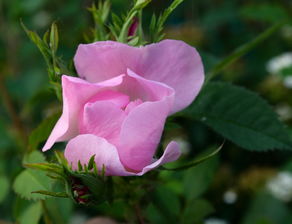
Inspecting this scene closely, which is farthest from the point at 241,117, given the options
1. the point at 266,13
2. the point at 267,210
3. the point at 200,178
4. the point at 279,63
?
the point at 279,63

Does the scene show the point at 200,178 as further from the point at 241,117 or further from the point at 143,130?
the point at 143,130

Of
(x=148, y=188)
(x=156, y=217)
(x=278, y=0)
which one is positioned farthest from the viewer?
(x=278, y=0)

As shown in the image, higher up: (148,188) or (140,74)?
(140,74)

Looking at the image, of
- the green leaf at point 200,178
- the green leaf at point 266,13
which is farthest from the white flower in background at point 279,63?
the green leaf at point 200,178

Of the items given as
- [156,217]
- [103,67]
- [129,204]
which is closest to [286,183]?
[156,217]

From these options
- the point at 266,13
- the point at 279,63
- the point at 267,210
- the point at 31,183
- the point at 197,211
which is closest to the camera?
the point at 31,183

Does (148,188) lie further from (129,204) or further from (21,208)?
(21,208)

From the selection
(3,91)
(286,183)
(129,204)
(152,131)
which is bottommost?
(286,183)

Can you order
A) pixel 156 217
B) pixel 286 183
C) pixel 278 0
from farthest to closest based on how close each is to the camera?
1. pixel 278 0
2. pixel 286 183
3. pixel 156 217
